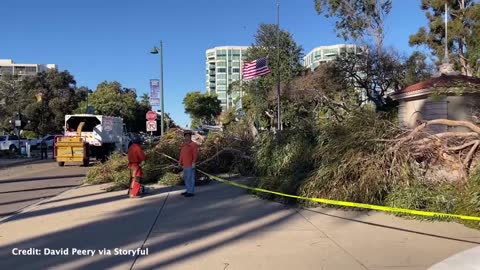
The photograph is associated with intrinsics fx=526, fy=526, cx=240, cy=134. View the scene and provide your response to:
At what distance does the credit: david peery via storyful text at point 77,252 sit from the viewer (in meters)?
7.29

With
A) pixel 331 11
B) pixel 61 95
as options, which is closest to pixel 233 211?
pixel 331 11

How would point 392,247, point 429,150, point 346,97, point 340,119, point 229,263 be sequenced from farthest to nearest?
point 346,97, point 340,119, point 429,150, point 392,247, point 229,263

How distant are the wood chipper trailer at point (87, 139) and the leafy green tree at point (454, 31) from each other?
2424 cm

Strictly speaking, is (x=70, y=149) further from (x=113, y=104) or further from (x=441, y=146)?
(x=113, y=104)

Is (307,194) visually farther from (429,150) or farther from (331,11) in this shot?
(331,11)

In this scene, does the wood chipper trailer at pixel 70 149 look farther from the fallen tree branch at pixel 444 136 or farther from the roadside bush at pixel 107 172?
the fallen tree branch at pixel 444 136

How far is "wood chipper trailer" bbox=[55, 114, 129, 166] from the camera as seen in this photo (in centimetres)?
2619

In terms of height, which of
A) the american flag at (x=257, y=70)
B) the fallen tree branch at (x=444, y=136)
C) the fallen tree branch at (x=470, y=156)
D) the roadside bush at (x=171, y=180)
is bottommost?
the roadside bush at (x=171, y=180)

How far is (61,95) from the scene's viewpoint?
235 ft

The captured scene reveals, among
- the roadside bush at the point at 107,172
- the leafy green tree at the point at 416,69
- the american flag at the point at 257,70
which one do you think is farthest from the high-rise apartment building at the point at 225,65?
the roadside bush at the point at 107,172

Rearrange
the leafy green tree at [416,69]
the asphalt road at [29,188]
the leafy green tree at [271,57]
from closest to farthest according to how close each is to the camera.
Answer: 1. the asphalt road at [29,188]
2. the leafy green tree at [416,69]
3. the leafy green tree at [271,57]

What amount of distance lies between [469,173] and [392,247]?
3.54 metres

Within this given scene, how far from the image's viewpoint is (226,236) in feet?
27.6

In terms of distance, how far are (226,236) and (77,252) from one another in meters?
2.31
